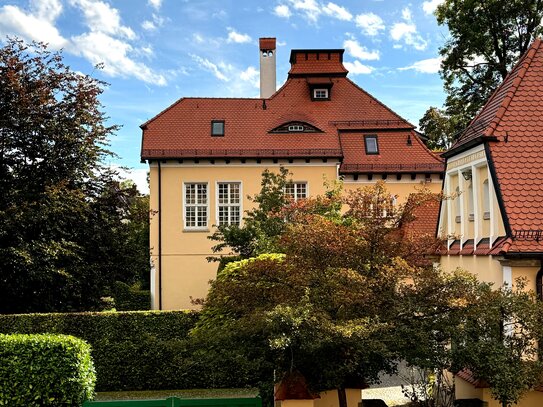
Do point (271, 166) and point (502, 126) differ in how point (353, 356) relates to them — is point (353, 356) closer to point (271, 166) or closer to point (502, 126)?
point (502, 126)

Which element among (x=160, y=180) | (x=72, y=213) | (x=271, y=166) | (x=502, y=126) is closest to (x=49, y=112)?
(x=72, y=213)

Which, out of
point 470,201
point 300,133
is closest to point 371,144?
point 300,133

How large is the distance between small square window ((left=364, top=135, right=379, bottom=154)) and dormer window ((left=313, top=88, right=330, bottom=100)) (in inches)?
131

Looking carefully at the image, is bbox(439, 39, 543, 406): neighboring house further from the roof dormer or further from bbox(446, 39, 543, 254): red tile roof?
the roof dormer

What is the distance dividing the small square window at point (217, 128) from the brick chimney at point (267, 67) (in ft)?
17.8

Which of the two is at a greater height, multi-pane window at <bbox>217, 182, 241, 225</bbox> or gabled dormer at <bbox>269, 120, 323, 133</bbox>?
gabled dormer at <bbox>269, 120, 323, 133</bbox>

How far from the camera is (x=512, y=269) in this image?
36.9 ft

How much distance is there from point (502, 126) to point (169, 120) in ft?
63.0

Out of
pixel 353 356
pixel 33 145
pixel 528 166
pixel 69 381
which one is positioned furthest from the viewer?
pixel 33 145

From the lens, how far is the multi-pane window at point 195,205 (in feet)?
92.0

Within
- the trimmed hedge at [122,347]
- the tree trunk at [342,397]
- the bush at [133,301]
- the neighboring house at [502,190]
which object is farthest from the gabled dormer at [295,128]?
the tree trunk at [342,397]

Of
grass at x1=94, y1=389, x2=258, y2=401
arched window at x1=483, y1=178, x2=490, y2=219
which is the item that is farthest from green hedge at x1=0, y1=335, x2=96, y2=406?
arched window at x1=483, y1=178, x2=490, y2=219

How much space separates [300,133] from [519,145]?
55.3 ft

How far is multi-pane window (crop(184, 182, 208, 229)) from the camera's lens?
28031 mm
